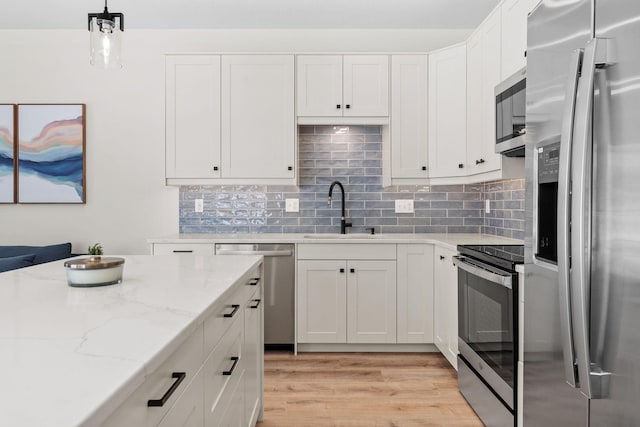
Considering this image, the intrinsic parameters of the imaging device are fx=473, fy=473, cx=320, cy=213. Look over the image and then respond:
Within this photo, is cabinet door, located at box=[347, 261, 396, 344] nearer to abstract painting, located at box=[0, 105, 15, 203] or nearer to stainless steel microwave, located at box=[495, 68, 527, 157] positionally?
stainless steel microwave, located at box=[495, 68, 527, 157]

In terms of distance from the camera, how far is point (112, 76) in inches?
166

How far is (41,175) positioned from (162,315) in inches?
148

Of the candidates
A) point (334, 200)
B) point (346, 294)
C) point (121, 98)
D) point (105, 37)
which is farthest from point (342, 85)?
point (105, 37)

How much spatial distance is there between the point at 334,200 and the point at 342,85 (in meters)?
0.98

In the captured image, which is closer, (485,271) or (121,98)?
(485,271)

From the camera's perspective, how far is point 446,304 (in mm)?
3268

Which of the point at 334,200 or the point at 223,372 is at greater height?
the point at 334,200

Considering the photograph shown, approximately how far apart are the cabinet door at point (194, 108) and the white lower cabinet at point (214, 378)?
63.4 inches

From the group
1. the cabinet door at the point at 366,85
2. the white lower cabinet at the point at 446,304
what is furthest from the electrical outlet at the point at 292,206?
the white lower cabinet at the point at 446,304

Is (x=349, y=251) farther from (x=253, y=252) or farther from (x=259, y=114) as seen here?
(x=259, y=114)

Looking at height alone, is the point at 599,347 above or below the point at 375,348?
above

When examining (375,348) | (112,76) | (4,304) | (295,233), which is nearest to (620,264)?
(4,304)

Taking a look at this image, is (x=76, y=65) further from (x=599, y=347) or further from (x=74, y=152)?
(x=599, y=347)

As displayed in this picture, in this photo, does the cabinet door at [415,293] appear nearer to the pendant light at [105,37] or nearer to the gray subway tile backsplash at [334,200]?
the gray subway tile backsplash at [334,200]
